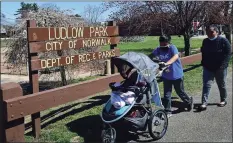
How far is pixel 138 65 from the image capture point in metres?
5.16

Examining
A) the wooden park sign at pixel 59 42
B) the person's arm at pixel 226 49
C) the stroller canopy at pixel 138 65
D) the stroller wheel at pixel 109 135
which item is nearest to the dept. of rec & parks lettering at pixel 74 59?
the wooden park sign at pixel 59 42

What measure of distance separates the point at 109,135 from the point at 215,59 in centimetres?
291

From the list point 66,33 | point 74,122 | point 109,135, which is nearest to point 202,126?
point 109,135

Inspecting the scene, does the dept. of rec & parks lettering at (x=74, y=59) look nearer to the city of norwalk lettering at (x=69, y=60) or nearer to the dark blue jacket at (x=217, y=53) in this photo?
the city of norwalk lettering at (x=69, y=60)

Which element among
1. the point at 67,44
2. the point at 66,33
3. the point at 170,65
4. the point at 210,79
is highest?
the point at 66,33

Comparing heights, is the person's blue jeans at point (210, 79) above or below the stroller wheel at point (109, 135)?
above

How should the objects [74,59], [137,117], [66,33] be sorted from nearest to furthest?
[137,117] < [66,33] < [74,59]

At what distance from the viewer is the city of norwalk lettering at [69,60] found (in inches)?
221

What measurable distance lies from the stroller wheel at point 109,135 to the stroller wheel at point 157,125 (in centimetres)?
53

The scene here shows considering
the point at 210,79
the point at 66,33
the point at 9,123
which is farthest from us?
the point at 210,79

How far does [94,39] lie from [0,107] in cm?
264

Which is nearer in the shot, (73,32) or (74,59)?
(73,32)

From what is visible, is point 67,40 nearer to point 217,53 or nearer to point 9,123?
point 9,123

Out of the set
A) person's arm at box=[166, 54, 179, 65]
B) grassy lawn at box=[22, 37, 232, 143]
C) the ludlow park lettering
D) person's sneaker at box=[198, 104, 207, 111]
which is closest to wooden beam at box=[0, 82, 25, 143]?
grassy lawn at box=[22, 37, 232, 143]
